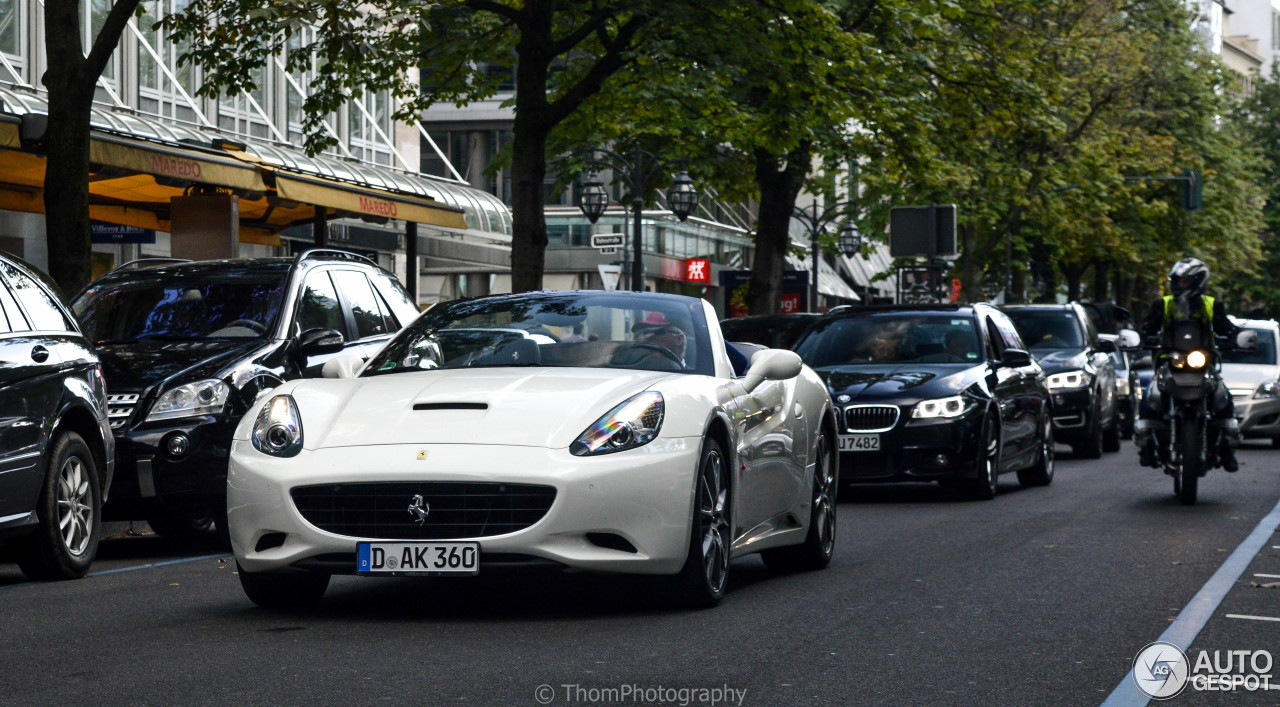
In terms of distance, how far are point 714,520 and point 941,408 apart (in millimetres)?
7427

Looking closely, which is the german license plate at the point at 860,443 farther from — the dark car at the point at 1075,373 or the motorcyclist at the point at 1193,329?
the dark car at the point at 1075,373

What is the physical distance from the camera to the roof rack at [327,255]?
512 inches

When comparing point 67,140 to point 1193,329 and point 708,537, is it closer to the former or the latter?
point 708,537

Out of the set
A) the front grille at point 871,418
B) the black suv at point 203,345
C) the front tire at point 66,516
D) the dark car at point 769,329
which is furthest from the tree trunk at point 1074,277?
the front tire at point 66,516

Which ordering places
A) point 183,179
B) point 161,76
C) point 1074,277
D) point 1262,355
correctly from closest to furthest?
point 183,179 → point 1262,355 → point 161,76 → point 1074,277

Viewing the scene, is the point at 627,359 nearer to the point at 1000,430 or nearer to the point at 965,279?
the point at 1000,430

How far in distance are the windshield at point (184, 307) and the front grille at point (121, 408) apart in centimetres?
108

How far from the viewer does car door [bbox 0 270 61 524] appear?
357 inches

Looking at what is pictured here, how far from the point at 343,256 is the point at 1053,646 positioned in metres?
7.56

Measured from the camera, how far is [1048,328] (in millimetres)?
24656

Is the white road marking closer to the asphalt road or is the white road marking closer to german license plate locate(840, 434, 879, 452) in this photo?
the asphalt road

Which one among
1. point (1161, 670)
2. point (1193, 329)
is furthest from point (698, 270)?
point (1161, 670)

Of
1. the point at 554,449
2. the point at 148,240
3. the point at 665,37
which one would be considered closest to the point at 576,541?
the point at 554,449

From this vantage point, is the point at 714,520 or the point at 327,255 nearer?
the point at 714,520
